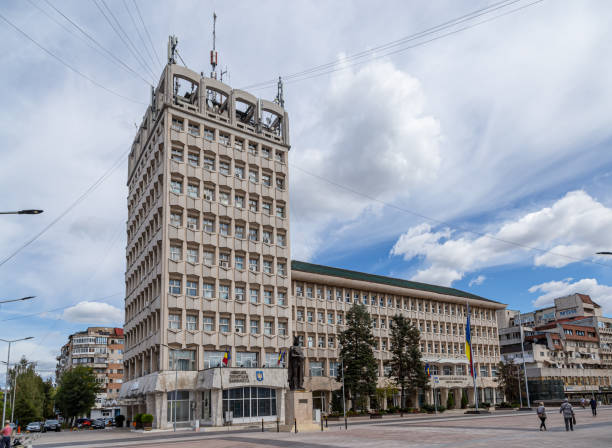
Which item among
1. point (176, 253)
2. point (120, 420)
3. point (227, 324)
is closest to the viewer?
point (176, 253)

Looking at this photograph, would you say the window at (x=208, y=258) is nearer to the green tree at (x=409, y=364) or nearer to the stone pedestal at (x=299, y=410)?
the stone pedestal at (x=299, y=410)

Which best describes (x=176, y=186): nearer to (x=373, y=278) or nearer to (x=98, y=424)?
(x=373, y=278)

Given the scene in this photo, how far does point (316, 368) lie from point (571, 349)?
62.6m

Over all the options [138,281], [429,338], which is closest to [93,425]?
[138,281]

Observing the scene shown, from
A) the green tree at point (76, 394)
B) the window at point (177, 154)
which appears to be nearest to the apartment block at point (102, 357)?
the green tree at point (76, 394)

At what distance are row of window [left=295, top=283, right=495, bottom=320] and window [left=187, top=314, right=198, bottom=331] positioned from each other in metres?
18.4

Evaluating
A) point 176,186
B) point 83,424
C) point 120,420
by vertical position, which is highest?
point 176,186

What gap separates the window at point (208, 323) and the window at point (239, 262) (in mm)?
6739

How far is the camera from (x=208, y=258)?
5816 centimetres

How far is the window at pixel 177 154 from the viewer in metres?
58.5

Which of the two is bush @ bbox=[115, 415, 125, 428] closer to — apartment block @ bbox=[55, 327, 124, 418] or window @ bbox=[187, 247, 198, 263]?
window @ bbox=[187, 247, 198, 263]

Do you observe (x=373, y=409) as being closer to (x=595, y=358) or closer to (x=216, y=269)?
(x=216, y=269)

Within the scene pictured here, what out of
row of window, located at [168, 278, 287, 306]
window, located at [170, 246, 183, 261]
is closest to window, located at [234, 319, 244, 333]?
row of window, located at [168, 278, 287, 306]

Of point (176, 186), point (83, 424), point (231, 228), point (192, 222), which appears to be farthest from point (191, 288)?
point (83, 424)
